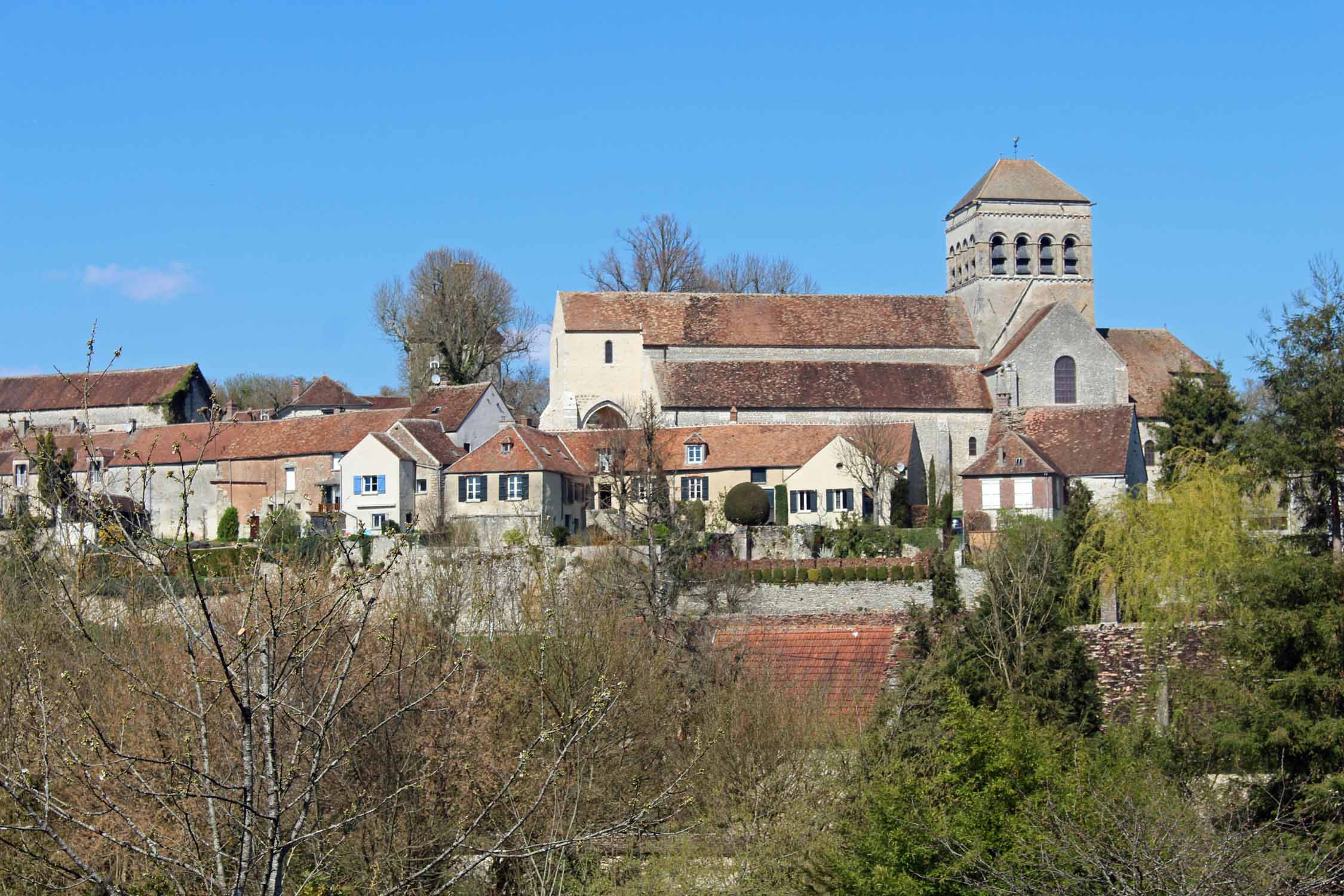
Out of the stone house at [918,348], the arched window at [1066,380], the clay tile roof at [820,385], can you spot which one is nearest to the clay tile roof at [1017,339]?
the stone house at [918,348]

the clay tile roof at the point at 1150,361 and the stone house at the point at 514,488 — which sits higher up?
the clay tile roof at the point at 1150,361

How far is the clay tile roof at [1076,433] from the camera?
160 feet

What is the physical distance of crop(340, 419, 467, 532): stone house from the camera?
48.9 meters

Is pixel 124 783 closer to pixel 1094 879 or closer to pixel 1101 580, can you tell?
pixel 1094 879

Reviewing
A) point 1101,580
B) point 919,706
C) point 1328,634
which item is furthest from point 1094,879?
point 1101,580

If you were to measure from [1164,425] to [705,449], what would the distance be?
16.7 m

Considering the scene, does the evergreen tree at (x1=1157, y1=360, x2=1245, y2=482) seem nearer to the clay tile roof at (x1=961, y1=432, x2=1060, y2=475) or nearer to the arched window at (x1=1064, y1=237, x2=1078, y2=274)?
the clay tile roof at (x1=961, y1=432, x2=1060, y2=475)

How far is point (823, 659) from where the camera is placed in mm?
33344

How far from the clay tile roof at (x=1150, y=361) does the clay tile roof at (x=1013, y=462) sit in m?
9.66

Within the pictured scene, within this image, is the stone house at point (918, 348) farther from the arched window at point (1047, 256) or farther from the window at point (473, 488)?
the window at point (473, 488)

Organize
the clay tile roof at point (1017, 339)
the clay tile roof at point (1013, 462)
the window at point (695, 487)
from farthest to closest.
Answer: the clay tile roof at point (1017, 339) → the window at point (695, 487) → the clay tile roof at point (1013, 462)

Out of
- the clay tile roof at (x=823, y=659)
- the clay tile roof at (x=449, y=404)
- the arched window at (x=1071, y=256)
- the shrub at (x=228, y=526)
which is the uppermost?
the arched window at (x=1071, y=256)

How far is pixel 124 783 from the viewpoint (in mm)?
8273

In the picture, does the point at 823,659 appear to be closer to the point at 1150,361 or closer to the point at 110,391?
the point at 1150,361
